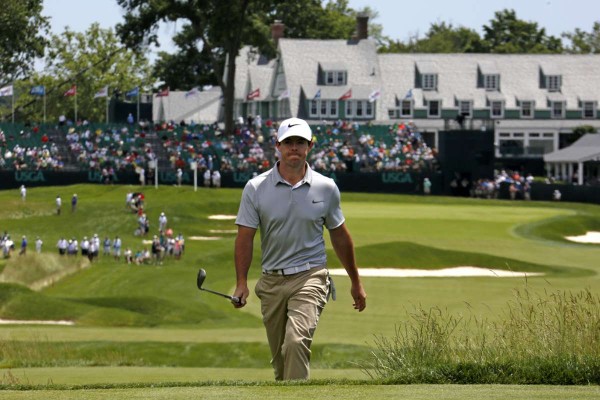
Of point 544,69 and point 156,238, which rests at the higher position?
point 544,69

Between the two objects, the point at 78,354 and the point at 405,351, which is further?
the point at 78,354

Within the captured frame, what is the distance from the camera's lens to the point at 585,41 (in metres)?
170

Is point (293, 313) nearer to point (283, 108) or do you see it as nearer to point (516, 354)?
point (516, 354)

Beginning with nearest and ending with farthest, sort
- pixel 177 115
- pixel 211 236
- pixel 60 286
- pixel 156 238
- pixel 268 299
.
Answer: pixel 268 299 → pixel 60 286 → pixel 156 238 → pixel 211 236 → pixel 177 115

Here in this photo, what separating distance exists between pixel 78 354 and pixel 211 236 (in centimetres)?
3542

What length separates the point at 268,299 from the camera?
41.5 ft

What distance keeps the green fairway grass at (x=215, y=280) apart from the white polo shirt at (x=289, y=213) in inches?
51.0

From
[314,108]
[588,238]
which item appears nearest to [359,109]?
[314,108]

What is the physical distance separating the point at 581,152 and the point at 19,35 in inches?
1440

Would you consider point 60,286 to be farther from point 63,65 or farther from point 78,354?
point 63,65

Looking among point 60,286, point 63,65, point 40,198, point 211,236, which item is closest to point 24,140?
point 40,198

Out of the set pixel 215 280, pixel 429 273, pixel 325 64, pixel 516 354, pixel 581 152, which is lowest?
pixel 429 273

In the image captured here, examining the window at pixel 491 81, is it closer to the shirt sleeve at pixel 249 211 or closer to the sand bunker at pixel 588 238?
the sand bunker at pixel 588 238

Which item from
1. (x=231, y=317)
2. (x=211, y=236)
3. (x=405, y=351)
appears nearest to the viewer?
(x=405, y=351)
